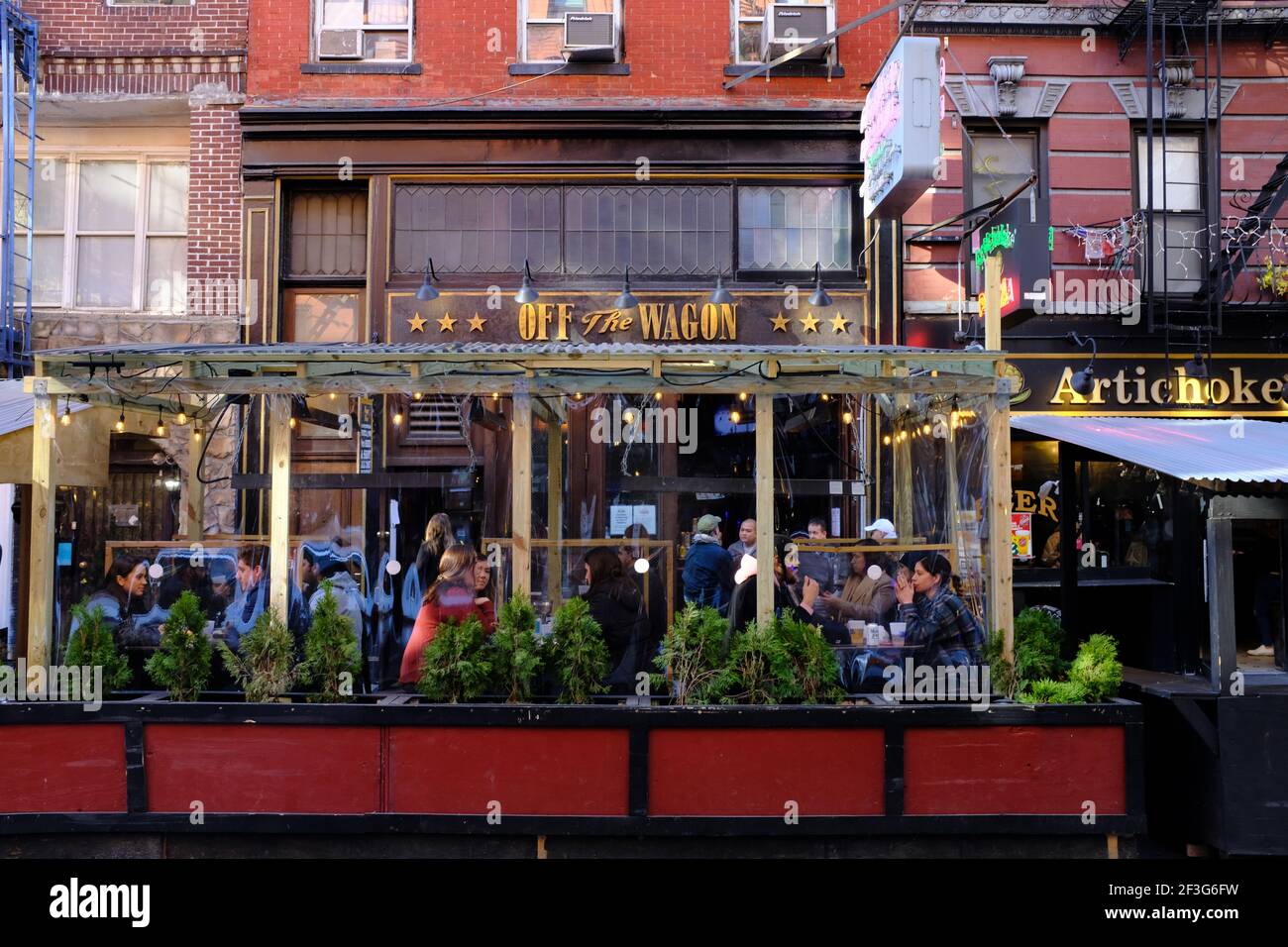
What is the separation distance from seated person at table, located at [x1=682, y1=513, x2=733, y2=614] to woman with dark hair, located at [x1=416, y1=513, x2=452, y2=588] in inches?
74.8

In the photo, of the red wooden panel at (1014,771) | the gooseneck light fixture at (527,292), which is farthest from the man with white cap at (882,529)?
the gooseneck light fixture at (527,292)

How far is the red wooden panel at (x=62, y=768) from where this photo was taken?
22.1 ft

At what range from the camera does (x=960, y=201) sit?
12312mm

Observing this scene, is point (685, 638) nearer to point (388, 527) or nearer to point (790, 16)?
point (388, 527)

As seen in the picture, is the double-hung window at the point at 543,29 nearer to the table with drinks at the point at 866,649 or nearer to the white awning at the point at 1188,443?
the white awning at the point at 1188,443

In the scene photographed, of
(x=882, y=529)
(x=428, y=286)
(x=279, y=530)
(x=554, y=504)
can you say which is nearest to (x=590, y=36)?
(x=428, y=286)

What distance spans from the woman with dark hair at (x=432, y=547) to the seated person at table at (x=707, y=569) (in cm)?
190

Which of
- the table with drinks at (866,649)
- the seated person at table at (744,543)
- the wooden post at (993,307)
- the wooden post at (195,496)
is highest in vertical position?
the wooden post at (993,307)

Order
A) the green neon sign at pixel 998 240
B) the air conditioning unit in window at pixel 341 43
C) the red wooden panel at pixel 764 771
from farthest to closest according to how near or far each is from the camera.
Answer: the air conditioning unit in window at pixel 341 43, the green neon sign at pixel 998 240, the red wooden panel at pixel 764 771

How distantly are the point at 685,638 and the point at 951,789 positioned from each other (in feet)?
6.46

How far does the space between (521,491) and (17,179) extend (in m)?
9.12

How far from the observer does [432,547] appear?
8.07m

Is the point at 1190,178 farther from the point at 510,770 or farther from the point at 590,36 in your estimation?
the point at 510,770

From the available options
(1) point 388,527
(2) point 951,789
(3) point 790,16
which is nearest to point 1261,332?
(3) point 790,16
